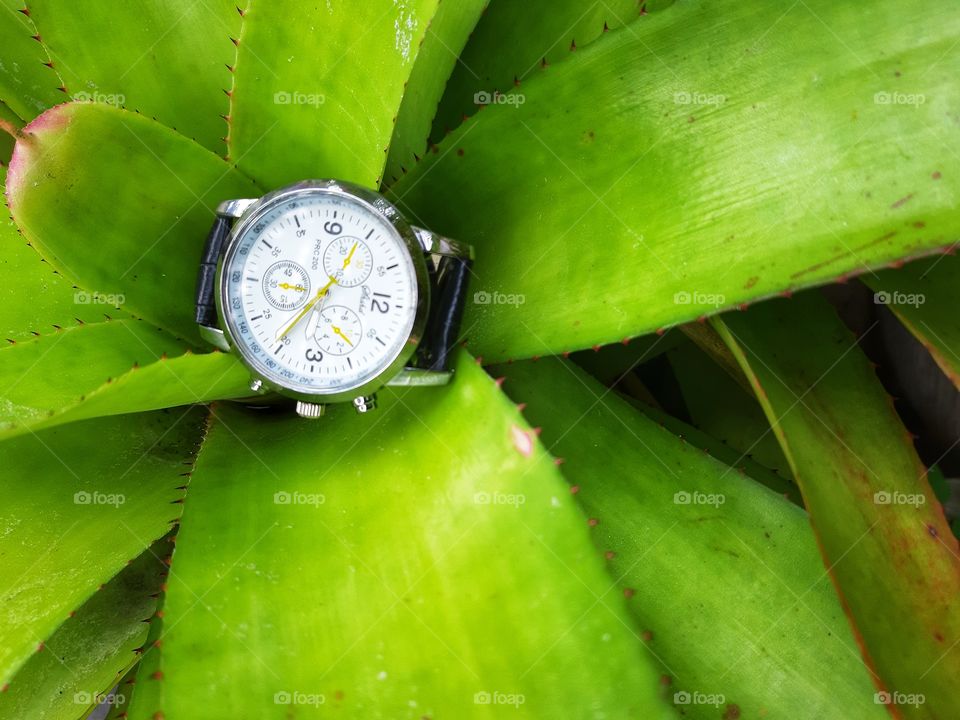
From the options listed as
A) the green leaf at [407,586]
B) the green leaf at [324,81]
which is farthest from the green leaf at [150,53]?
the green leaf at [407,586]

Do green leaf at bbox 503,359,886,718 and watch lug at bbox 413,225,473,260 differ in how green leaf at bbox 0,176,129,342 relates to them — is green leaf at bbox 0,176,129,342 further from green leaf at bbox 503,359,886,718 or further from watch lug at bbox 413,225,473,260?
green leaf at bbox 503,359,886,718

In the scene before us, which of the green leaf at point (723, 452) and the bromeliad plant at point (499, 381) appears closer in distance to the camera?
the bromeliad plant at point (499, 381)

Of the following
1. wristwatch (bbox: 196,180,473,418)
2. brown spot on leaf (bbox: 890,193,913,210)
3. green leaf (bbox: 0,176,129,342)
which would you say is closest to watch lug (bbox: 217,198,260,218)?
wristwatch (bbox: 196,180,473,418)

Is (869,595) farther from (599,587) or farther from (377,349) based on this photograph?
(377,349)

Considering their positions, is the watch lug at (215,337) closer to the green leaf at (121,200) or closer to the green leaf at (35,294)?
the green leaf at (121,200)

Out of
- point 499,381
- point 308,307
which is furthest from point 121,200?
point 499,381

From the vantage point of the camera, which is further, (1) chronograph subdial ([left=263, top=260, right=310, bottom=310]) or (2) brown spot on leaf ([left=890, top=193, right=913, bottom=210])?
(1) chronograph subdial ([left=263, top=260, right=310, bottom=310])

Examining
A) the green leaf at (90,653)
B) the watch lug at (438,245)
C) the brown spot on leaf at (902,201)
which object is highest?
the brown spot on leaf at (902,201)
